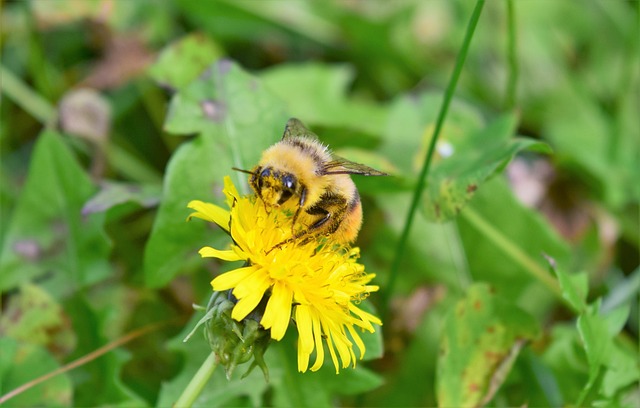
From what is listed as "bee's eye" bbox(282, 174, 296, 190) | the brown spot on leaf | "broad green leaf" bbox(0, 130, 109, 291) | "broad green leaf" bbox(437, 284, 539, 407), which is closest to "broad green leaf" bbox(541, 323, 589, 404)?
"broad green leaf" bbox(437, 284, 539, 407)

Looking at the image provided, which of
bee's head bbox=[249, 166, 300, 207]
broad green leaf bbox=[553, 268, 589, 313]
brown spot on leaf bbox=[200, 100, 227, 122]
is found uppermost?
bee's head bbox=[249, 166, 300, 207]

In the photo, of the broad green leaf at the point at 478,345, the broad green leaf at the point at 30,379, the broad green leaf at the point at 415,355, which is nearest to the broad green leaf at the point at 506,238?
the broad green leaf at the point at 415,355

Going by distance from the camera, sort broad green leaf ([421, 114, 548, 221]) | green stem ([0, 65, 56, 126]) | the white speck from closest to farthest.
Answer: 1. broad green leaf ([421, 114, 548, 221])
2. the white speck
3. green stem ([0, 65, 56, 126])

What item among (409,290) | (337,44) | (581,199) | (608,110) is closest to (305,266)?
(409,290)

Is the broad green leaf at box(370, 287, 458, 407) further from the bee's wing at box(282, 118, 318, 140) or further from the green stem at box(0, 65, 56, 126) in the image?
the green stem at box(0, 65, 56, 126)

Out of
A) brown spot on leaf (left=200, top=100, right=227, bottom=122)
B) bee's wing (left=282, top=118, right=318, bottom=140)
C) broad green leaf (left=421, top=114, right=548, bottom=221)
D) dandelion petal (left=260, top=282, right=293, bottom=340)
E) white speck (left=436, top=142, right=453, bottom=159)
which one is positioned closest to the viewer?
dandelion petal (left=260, top=282, right=293, bottom=340)

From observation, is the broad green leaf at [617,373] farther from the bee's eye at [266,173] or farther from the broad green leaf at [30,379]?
the broad green leaf at [30,379]
